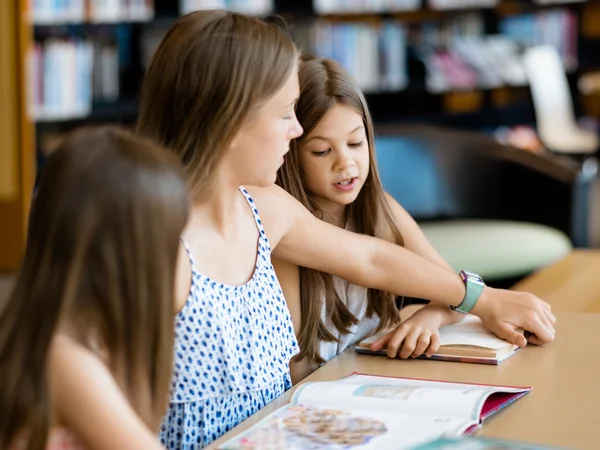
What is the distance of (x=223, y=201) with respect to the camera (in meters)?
1.45

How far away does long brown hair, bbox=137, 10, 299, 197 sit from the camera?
4.29 feet

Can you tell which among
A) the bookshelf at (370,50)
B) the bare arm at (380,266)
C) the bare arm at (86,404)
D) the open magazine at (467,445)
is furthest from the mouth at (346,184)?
the bookshelf at (370,50)

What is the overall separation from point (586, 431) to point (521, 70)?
5478 millimetres

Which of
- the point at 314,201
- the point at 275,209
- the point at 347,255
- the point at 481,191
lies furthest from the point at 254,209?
the point at 481,191

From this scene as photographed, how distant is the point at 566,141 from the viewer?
6.48 metres

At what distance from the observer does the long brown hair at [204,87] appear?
1.31 m

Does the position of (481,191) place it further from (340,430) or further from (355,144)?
(340,430)

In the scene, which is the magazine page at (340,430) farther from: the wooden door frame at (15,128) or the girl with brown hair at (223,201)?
the wooden door frame at (15,128)

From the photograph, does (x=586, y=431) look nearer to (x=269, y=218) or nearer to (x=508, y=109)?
(x=269, y=218)

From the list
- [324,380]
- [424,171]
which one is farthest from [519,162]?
[324,380]

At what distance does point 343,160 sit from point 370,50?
413 centimetres

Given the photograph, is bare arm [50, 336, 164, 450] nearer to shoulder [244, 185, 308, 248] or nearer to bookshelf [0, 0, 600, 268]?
shoulder [244, 185, 308, 248]

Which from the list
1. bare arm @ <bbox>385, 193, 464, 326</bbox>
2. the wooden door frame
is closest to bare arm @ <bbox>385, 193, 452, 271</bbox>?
bare arm @ <bbox>385, 193, 464, 326</bbox>

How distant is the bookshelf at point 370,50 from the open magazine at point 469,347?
235 centimetres
